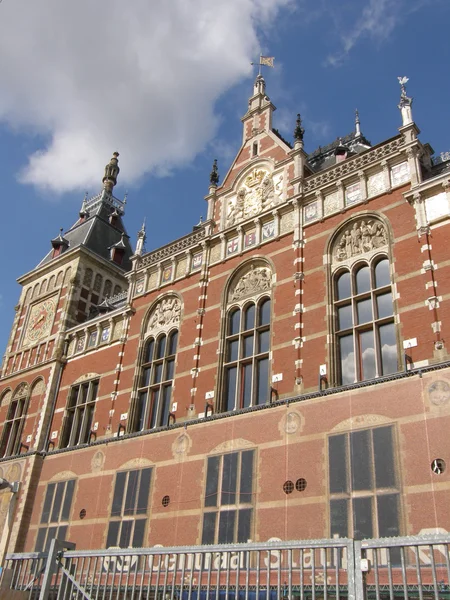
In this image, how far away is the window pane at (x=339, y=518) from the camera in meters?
14.5

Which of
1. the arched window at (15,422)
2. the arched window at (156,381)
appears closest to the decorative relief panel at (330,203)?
the arched window at (156,381)

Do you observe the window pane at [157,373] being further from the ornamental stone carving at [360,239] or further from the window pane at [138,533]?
the ornamental stone carving at [360,239]

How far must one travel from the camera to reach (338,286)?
19.2 meters

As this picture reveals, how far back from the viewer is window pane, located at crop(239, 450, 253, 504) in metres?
17.0

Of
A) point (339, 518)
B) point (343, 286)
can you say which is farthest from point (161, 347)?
point (339, 518)

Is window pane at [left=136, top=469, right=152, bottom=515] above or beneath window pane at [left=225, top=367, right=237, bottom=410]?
beneath

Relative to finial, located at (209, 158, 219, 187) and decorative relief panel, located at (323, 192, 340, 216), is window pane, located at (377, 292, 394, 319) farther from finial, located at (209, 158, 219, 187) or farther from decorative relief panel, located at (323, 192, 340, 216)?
finial, located at (209, 158, 219, 187)

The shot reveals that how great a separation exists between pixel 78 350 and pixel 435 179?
739 inches

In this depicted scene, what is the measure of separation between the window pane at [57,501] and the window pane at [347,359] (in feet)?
43.3

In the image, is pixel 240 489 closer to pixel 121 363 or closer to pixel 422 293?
pixel 422 293

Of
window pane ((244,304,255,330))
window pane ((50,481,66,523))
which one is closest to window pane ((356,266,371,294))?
window pane ((244,304,255,330))

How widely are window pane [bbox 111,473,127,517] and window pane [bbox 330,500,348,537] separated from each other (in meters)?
8.87

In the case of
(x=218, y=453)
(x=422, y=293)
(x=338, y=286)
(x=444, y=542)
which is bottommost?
(x=444, y=542)

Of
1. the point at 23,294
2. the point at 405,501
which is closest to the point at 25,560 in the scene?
the point at 405,501
